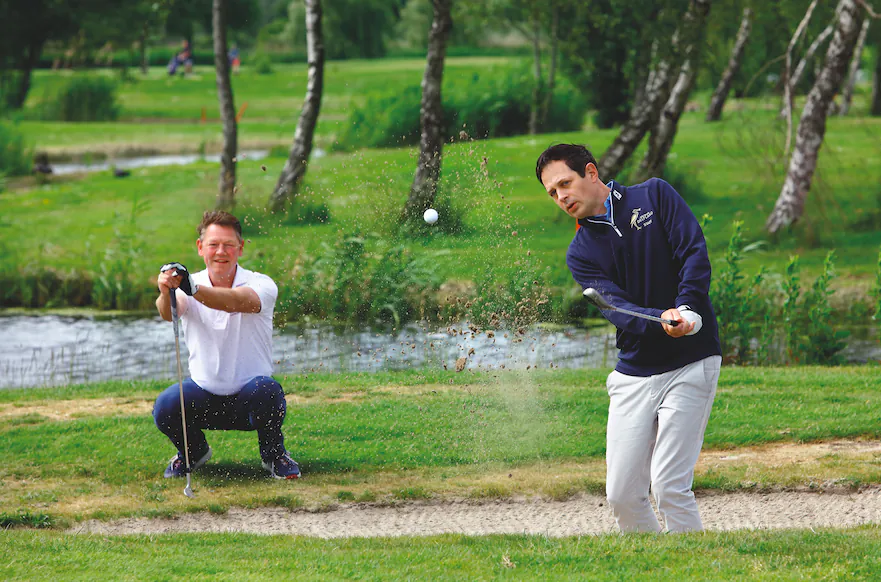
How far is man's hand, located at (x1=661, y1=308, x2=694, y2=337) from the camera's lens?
456 centimetres

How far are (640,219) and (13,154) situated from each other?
2157 centimetres

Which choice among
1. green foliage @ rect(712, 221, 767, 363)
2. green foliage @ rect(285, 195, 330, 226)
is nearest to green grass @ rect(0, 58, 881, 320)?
green foliage @ rect(285, 195, 330, 226)

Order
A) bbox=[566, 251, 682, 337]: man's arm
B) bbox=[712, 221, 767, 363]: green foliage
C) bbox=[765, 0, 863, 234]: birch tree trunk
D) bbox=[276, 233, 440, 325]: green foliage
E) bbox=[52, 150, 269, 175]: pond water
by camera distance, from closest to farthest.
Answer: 1. bbox=[566, 251, 682, 337]: man's arm
2. bbox=[712, 221, 767, 363]: green foliage
3. bbox=[276, 233, 440, 325]: green foliage
4. bbox=[765, 0, 863, 234]: birch tree trunk
5. bbox=[52, 150, 269, 175]: pond water

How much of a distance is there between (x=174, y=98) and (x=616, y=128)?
88.0 feet

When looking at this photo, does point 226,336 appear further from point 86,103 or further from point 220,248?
point 86,103

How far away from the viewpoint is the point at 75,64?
43.6 m

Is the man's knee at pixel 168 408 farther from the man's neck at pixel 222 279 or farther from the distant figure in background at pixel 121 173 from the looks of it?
the distant figure in background at pixel 121 173

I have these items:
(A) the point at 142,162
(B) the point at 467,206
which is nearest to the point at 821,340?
(B) the point at 467,206

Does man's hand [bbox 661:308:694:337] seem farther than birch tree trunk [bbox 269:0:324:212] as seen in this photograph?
No

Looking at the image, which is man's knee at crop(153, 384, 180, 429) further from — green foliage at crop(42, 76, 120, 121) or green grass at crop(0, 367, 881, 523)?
green foliage at crop(42, 76, 120, 121)

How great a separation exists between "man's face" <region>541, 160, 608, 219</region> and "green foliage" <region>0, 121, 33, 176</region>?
20.3m

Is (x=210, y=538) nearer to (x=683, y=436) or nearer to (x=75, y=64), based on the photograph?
(x=683, y=436)

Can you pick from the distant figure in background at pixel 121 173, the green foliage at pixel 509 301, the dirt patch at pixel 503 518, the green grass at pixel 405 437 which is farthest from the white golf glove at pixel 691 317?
the distant figure in background at pixel 121 173

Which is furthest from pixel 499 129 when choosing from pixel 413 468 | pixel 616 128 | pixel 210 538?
pixel 210 538
